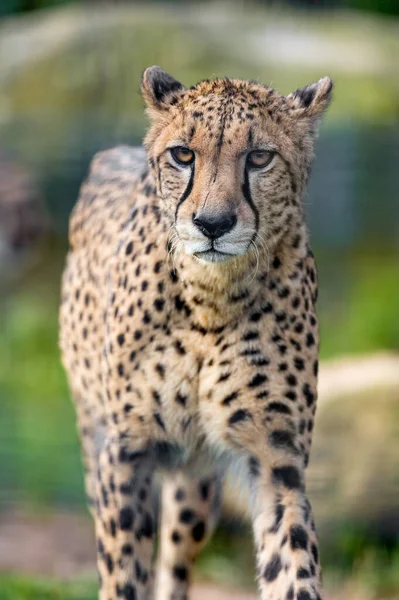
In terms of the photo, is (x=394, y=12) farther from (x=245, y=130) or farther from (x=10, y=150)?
(x=245, y=130)

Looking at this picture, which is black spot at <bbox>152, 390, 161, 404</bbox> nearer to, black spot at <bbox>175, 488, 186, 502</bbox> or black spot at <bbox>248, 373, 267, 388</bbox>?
black spot at <bbox>248, 373, 267, 388</bbox>

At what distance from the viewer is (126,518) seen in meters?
3.01

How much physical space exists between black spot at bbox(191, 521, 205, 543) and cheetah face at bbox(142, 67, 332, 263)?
1.10 meters

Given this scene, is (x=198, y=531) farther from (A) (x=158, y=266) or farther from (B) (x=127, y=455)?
(A) (x=158, y=266)

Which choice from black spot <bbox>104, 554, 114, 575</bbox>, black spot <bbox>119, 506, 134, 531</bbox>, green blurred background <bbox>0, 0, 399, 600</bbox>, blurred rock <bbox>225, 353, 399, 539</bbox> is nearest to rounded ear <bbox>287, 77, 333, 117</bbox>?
black spot <bbox>119, 506, 134, 531</bbox>

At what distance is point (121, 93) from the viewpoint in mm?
6520

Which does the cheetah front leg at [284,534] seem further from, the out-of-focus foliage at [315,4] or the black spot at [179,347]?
the out-of-focus foliage at [315,4]

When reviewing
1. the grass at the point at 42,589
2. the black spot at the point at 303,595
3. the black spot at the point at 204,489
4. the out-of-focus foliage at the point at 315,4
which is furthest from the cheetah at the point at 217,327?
the out-of-focus foliage at the point at 315,4

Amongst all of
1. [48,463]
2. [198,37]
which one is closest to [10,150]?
[198,37]

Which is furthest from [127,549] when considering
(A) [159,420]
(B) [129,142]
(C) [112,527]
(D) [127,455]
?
(B) [129,142]

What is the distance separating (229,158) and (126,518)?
0.99 metres

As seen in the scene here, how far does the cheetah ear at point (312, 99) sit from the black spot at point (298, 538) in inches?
37.0

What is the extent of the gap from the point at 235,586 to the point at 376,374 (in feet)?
3.39

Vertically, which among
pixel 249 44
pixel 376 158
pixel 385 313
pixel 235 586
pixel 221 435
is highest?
pixel 249 44
